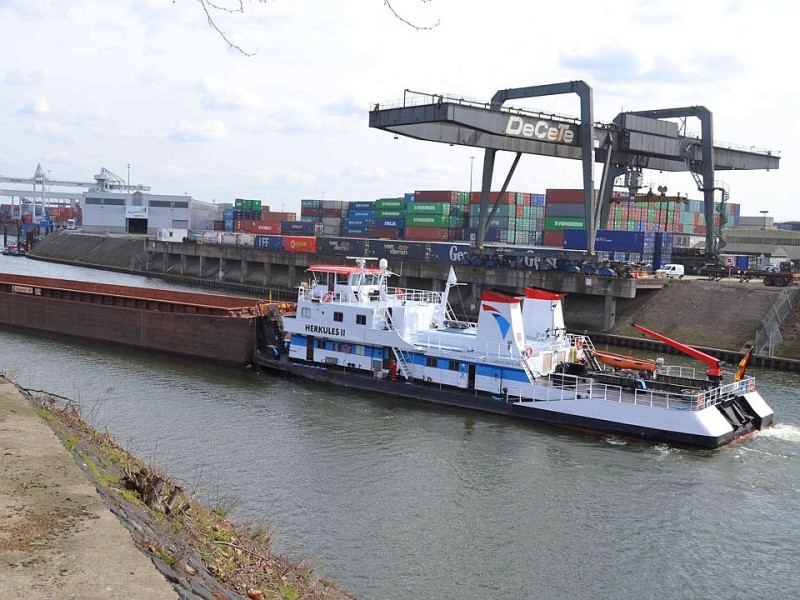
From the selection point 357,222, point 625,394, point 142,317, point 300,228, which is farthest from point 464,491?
point 300,228

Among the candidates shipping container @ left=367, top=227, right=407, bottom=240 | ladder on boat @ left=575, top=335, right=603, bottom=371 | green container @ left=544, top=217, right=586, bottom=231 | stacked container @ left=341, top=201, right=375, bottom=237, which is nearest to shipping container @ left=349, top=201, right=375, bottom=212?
stacked container @ left=341, top=201, right=375, bottom=237

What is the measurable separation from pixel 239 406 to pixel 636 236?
36.4 metres

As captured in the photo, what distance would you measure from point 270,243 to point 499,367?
4903cm

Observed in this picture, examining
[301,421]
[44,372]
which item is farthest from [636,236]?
[44,372]

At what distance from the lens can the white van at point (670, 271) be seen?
171ft

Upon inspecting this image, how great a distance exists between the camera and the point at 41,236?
120750mm

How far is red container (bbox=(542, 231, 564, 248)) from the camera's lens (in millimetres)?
69438

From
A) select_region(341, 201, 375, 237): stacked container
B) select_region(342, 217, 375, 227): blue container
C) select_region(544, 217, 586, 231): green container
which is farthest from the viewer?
select_region(341, 201, 375, 237): stacked container

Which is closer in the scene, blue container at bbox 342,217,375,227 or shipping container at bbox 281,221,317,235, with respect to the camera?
blue container at bbox 342,217,375,227

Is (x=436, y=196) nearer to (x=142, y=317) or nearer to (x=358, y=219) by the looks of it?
(x=358, y=219)

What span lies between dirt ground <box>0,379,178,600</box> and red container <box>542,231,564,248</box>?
198 ft

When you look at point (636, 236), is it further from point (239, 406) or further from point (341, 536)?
point (341, 536)

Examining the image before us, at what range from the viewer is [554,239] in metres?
69.9

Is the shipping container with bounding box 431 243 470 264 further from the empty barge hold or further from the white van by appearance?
the empty barge hold
